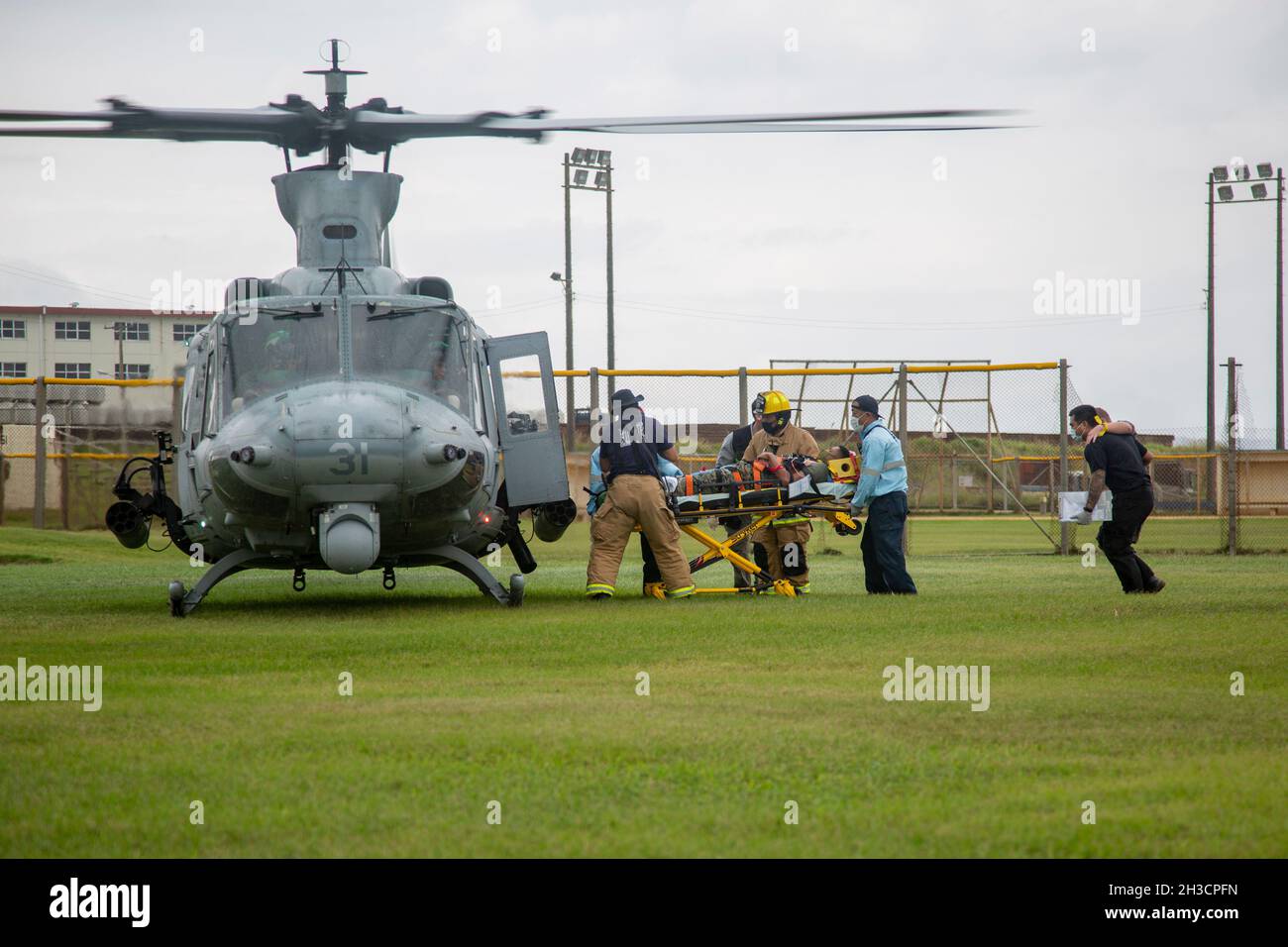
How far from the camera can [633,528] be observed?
1426cm

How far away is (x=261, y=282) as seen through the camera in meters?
13.8

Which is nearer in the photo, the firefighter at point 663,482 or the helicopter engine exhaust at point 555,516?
the firefighter at point 663,482

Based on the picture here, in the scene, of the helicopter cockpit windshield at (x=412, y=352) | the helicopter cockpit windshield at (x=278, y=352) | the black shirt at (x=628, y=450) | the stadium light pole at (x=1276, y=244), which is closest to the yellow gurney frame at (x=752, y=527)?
the black shirt at (x=628, y=450)

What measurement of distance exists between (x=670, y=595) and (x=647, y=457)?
1272 millimetres

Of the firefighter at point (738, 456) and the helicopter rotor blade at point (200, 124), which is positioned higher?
the helicopter rotor blade at point (200, 124)

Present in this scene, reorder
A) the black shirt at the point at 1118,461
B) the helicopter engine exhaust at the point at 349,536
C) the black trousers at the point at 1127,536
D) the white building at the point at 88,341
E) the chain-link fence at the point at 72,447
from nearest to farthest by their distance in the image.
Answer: the helicopter engine exhaust at the point at 349,536
the black trousers at the point at 1127,536
the black shirt at the point at 1118,461
the chain-link fence at the point at 72,447
the white building at the point at 88,341

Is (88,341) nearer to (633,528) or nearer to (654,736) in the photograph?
(633,528)

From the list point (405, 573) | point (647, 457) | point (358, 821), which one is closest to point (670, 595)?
point (647, 457)

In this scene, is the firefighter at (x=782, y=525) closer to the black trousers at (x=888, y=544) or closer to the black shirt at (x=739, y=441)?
the black shirt at (x=739, y=441)

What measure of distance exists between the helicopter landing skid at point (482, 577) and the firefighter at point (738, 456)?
2380mm

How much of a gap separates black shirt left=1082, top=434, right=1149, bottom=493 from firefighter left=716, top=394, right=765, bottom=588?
320cm

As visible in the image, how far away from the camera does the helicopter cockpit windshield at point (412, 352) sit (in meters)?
13.0
